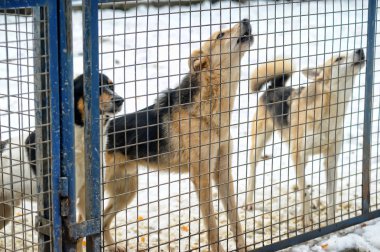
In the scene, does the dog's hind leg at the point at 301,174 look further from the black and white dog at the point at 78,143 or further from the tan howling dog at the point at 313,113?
the black and white dog at the point at 78,143

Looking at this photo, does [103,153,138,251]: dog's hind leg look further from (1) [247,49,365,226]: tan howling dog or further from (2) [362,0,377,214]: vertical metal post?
(2) [362,0,377,214]: vertical metal post

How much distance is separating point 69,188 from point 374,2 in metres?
2.82

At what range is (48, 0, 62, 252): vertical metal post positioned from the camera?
3467 mm

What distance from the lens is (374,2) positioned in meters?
5.04

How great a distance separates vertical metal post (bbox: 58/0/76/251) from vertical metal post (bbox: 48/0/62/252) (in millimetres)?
23

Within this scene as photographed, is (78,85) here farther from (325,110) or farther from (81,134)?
(325,110)

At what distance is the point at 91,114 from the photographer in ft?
12.1

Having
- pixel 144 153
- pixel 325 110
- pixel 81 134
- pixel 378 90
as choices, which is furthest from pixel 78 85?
pixel 378 90

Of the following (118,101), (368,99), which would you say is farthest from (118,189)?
(368,99)

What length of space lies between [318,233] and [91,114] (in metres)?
2.30

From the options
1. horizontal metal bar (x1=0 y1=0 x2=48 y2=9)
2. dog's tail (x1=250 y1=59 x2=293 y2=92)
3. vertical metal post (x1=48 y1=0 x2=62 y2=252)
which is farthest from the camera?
dog's tail (x1=250 y1=59 x2=293 y2=92)

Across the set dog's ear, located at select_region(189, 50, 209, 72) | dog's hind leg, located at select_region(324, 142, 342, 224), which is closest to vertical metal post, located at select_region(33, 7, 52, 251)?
dog's ear, located at select_region(189, 50, 209, 72)

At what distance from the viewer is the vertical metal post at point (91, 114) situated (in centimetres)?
359

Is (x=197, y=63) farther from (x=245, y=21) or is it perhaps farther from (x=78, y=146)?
(x=78, y=146)
